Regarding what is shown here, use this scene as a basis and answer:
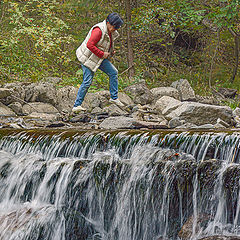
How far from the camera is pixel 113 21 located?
263 inches

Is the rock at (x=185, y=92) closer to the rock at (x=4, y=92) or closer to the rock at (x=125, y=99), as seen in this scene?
the rock at (x=125, y=99)

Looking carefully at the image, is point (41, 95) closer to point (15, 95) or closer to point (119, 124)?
point (15, 95)

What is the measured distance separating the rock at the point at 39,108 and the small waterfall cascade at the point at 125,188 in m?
3.70

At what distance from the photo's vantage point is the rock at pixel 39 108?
8.38m

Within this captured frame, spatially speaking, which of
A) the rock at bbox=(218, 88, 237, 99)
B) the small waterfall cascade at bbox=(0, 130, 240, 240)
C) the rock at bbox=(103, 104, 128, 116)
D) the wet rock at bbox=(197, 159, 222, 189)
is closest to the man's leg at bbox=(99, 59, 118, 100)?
the rock at bbox=(103, 104, 128, 116)

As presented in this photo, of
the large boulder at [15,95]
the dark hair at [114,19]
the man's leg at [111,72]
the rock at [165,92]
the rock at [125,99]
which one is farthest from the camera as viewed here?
the rock at [165,92]

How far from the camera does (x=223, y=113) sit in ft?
20.8

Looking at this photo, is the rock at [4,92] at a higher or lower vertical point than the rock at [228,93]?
higher

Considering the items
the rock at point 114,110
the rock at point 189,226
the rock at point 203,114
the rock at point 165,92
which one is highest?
the rock at point 114,110

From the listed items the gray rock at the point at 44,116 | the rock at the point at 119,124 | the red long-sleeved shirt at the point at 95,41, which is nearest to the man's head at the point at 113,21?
the red long-sleeved shirt at the point at 95,41

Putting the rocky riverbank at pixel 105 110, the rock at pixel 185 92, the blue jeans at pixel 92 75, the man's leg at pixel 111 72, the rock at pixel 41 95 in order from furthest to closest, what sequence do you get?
the rock at pixel 185 92
the rock at pixel 41 95
the man's leg at pixel 111 72
the blue jeans at pixel 92 75
the rocky riverbank at pixel 105 110

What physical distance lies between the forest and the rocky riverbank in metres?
1.81

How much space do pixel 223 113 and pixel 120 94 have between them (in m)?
3.61

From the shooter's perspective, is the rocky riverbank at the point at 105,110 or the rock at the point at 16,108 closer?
the rocky riverbank at the point at 105,110
